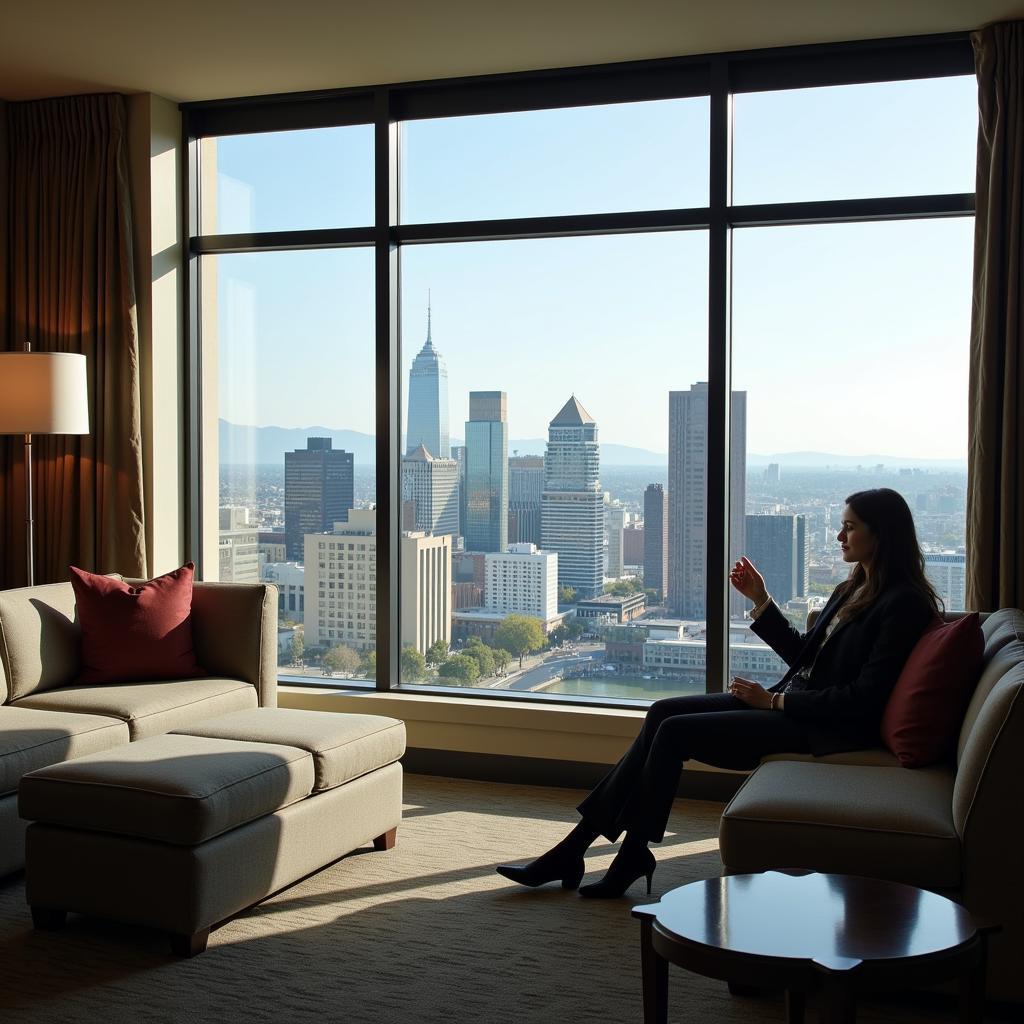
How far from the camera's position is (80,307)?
5574mm

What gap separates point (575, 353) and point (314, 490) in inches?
58.5

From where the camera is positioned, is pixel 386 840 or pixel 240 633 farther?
pixel 240 633

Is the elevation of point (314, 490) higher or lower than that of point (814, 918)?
higher

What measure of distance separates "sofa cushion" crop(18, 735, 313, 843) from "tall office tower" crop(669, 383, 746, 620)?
2.09 meters

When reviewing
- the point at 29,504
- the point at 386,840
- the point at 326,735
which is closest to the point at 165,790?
the point at 326,735

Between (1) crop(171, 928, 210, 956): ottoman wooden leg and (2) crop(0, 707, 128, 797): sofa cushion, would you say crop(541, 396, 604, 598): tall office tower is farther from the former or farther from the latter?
(1) crop(171, 928, 210, 956): ottoman wooden leg

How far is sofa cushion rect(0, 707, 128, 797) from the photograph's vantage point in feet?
11.9

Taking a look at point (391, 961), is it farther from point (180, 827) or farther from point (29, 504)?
point (29, 504)

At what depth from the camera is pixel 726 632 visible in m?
4.92

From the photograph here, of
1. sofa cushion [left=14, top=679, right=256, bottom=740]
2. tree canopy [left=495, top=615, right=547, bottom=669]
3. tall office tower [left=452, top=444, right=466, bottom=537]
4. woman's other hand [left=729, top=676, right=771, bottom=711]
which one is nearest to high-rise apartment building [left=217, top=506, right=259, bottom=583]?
tall office tower [left=452, top=444, right=466, bottom=537]

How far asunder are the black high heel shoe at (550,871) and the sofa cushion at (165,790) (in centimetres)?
76

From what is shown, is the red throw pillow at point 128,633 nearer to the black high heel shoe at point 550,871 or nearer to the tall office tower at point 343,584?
the tall office tower at point 343,584

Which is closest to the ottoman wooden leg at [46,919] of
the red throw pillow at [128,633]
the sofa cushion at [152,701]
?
the sofa cushion at [152,701]

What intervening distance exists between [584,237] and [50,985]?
3668 mm
